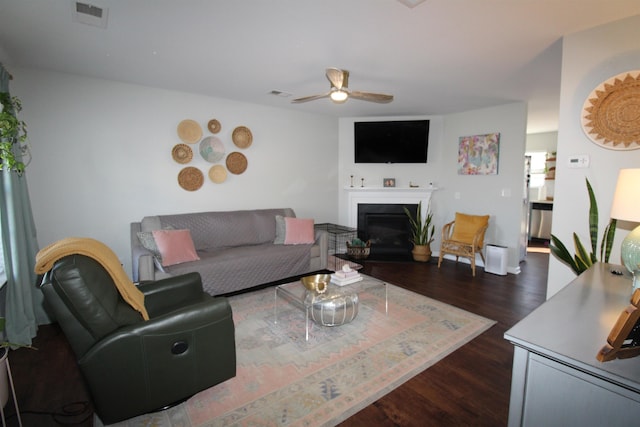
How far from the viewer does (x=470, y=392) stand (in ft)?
6.54

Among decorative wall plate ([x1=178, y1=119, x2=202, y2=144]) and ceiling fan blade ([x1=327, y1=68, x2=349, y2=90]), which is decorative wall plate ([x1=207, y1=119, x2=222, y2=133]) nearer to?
decorative wall plate ([x1=178, y1=119, x2=202, y2=144])

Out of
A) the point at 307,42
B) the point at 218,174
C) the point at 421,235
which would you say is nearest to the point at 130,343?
the point at 307,42

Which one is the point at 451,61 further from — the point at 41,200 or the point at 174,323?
the point at 41,200

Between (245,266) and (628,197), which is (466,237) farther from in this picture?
(245,266)

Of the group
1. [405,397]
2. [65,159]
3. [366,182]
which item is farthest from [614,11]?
[65,159]

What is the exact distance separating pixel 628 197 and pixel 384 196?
385 centimetres

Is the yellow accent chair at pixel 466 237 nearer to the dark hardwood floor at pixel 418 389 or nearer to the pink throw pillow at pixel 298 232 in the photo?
the dark hardwood floor at pixel 418 389

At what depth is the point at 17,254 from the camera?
2461 mm

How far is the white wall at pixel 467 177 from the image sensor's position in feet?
14.8

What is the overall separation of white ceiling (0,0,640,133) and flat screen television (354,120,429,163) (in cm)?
140

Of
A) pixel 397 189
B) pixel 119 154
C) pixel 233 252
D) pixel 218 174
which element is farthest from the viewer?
pixel 397 189

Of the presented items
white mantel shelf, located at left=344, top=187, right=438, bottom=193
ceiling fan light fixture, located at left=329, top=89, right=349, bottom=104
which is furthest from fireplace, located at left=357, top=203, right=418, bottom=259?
ceiling fan light fixture, located at left=329, top=89, right=349, bottom=104

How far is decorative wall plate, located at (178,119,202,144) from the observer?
3984 mm

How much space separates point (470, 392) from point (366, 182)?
409 centimetres
